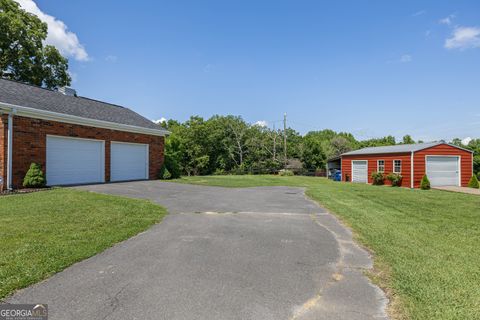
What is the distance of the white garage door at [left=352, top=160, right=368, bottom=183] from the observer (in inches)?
914

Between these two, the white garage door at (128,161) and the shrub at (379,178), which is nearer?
the white garage door at (128,161)

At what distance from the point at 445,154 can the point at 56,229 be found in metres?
23.4

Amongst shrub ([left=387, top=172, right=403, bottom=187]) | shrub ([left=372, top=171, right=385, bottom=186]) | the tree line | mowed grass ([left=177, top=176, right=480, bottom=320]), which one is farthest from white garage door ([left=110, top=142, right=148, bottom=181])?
shrub ([left=387, top=172, right=403, bottom=187])

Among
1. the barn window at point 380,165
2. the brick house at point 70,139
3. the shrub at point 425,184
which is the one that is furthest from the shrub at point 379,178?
the brick house at point 70,139

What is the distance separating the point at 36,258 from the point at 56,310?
4.91ft

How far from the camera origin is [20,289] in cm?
276

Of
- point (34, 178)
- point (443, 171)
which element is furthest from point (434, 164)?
point (34, 178)

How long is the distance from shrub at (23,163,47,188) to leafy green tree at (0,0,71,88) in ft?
58.2

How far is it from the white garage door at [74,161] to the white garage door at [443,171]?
70.3 ft

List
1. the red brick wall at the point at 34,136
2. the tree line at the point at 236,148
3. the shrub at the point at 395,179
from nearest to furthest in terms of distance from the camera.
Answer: the red brick wall at the point at 34,136 → the shrub at the point at 395,179 → the tree line at the point at 236,148

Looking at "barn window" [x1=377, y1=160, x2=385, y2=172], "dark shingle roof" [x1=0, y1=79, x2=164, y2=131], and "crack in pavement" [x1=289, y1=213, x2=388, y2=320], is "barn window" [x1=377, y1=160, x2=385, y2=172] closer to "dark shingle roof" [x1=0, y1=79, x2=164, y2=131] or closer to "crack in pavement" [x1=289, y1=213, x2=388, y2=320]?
"dark shingle roof" [x1=0, y1=79, x2=164, y2=131]

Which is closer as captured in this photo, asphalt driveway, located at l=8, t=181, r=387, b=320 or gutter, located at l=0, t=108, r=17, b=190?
asphalt driveway, located at l=8, t=181, r=387, b=320

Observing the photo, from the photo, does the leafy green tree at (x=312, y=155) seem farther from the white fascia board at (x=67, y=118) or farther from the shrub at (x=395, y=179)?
the white fascia board at (x=67, y=118)

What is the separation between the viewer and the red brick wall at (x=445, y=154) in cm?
1862
